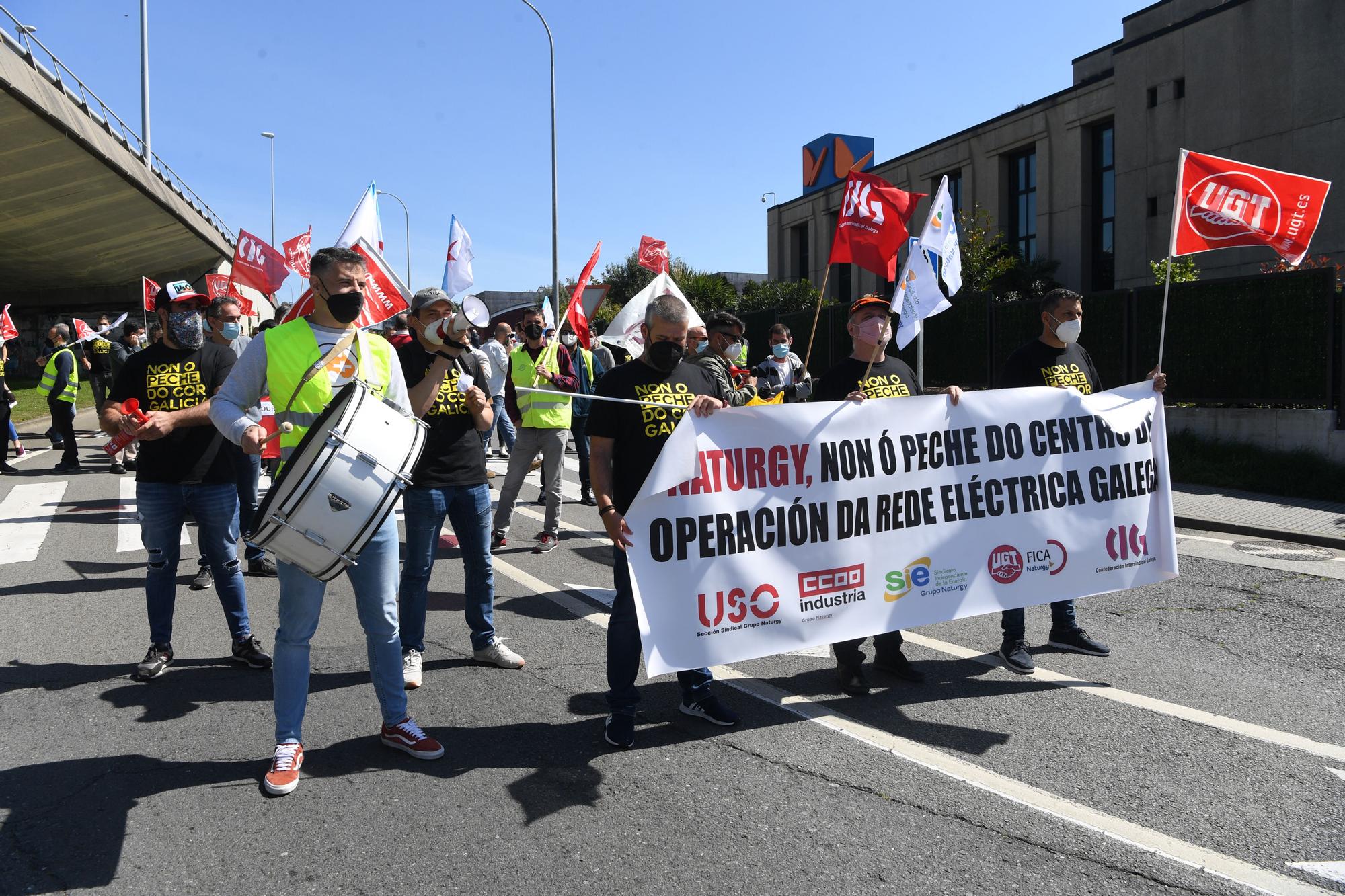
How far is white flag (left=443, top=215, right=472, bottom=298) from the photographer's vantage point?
31.7 ft

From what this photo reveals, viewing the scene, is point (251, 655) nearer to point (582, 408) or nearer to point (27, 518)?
point (582, 408)

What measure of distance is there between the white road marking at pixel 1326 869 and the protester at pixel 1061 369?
2.26 metres

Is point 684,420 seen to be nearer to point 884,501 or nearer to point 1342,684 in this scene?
point 884,501

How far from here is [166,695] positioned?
16.1ft

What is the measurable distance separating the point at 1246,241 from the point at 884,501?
3.46 m

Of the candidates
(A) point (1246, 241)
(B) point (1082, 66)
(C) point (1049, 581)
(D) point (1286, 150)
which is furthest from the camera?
(B) point (1082, 66)

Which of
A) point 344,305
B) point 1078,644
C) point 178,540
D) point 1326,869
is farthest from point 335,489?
point 1078,644

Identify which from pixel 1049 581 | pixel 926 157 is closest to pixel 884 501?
pixel 1049 581

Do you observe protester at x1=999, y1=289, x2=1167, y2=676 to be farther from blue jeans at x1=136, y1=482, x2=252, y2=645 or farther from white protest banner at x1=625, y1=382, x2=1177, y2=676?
blue jeans at x1=136, y1=482, x2=252, y2=645

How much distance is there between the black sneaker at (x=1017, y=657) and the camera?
16.9 feet

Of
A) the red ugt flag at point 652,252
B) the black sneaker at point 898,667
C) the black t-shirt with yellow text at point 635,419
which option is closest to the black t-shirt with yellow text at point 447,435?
the black t-shirt with yellow text at point 635,419

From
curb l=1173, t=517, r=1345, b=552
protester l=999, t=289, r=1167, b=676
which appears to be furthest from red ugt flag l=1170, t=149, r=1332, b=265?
curb l=1173, t=517, r=1345, b=552

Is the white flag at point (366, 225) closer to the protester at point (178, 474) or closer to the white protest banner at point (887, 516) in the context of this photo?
the protester at point (178, 474)

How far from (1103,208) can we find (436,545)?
3131 centimetres
